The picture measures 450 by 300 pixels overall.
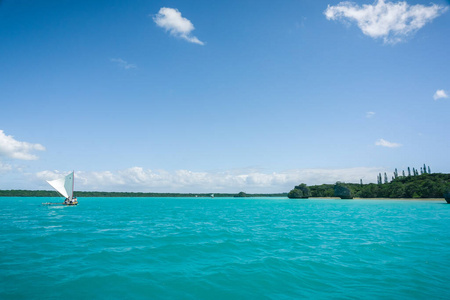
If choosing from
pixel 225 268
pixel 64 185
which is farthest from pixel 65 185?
pixel 225 268

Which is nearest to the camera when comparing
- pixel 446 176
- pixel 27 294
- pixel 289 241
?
pixel 27 294

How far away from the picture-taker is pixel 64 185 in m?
88.8

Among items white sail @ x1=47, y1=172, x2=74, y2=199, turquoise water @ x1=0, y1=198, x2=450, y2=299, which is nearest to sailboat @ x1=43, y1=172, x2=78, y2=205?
white sail @ x1=47, y1=172, x2=74, y2=199

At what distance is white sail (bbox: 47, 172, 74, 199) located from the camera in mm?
84800

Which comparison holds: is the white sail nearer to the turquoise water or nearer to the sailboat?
the sailboat

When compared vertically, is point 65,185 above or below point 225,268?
above

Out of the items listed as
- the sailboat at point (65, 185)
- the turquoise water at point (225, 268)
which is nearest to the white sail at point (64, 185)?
the sailboat at point (65, 185)

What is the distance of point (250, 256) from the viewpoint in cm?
1872

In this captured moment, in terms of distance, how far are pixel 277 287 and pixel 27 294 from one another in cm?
1273

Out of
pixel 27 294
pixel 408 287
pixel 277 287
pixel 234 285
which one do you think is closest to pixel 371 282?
pixel 408 287

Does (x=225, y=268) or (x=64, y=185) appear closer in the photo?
(x=225, y=268)

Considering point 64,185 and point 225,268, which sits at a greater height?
point 64,185

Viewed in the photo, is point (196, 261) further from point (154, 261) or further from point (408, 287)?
point (408, 287)

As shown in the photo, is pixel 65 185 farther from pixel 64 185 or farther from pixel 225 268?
pixel 225 268
